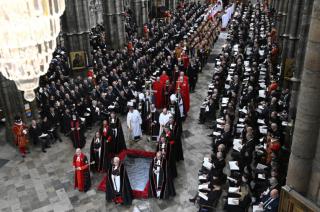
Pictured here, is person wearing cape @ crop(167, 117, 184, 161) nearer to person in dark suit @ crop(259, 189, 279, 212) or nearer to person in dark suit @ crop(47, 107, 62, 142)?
person in dark suit @ crop(259, 189, 279, 212)

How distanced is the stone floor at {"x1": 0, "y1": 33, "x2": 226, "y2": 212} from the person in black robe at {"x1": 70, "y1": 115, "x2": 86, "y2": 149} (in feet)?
1.22

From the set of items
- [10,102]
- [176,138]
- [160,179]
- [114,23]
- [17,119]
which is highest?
[114,23]

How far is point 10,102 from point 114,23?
14297 millimetres

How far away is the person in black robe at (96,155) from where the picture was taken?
13.6 m

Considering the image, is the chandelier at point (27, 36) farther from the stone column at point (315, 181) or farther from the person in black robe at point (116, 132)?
the person in black robe at point (116, 132)

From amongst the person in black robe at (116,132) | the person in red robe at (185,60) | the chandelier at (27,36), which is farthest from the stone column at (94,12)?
the chandelier at (27,36)

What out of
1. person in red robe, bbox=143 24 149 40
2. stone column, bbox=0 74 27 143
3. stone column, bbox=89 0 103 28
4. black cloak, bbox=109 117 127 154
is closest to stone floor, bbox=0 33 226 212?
black cloak, bbox=109 117 127 154

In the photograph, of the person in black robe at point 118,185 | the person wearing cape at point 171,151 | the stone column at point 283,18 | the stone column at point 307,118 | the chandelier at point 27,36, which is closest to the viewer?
the chandelier at point 27,36

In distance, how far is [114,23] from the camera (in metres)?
28.3

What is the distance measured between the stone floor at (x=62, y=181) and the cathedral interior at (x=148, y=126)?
4 cm

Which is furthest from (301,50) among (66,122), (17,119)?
(17,119)

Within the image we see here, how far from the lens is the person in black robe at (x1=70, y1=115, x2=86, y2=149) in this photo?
15289mm

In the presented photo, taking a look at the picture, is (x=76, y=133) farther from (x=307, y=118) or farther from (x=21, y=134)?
(x=307, y=118)

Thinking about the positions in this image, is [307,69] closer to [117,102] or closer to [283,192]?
[283,192]
